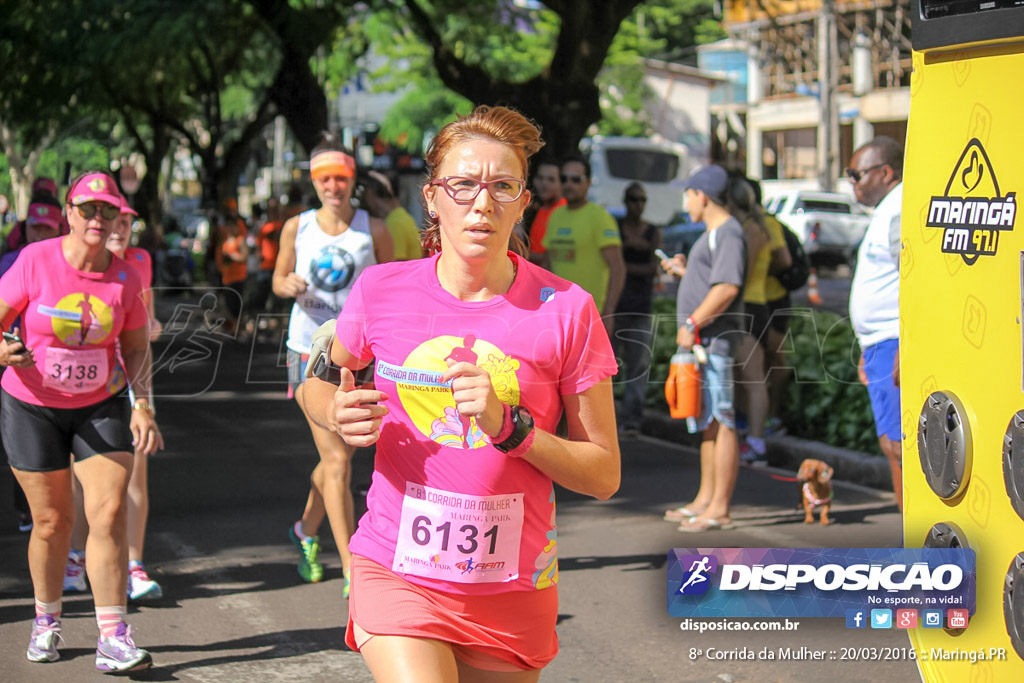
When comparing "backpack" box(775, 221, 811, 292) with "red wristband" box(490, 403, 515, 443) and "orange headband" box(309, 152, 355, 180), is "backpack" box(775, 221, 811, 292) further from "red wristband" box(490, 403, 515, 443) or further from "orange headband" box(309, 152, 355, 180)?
"red wristband" box(490, 403, 515, 443)

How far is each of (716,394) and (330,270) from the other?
2387 mm

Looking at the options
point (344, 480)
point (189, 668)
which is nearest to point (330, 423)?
point (189, 668)

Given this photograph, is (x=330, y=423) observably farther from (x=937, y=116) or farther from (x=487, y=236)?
(x=937, y=116)

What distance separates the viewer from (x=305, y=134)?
19125 mm

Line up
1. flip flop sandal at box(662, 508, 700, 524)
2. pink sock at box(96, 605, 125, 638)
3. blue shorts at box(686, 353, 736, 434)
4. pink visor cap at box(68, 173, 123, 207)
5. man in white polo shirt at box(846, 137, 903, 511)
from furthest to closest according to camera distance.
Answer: flip flop sandal at box(662, 508, 700, 524) < blue shorts at box(686, 353, 736, 434) < man in white polo shirt at box(846, 137, 903, 511) < pink visor cap at box(68, 173, 123, 207) < pink sock at box(96, 605, 125, 638)

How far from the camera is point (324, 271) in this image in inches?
255

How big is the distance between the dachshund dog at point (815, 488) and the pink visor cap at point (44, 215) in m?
4.68

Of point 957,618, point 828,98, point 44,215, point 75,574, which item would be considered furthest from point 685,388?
point 828,98

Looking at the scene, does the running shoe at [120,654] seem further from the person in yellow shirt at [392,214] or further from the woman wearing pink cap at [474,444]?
the person in yellow shirt at [392,214]

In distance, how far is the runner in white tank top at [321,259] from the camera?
643cm

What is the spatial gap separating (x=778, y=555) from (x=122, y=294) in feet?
10.5

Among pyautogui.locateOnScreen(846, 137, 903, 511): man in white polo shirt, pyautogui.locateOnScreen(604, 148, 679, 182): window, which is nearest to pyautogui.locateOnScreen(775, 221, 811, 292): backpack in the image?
pyautogui.locateOnScreen(846, 137, 903, 511): man in white polo shirt

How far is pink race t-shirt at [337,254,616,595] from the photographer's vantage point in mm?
3164

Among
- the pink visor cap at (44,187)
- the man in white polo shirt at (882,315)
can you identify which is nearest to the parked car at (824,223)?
the pink visor cap at (44,187)
